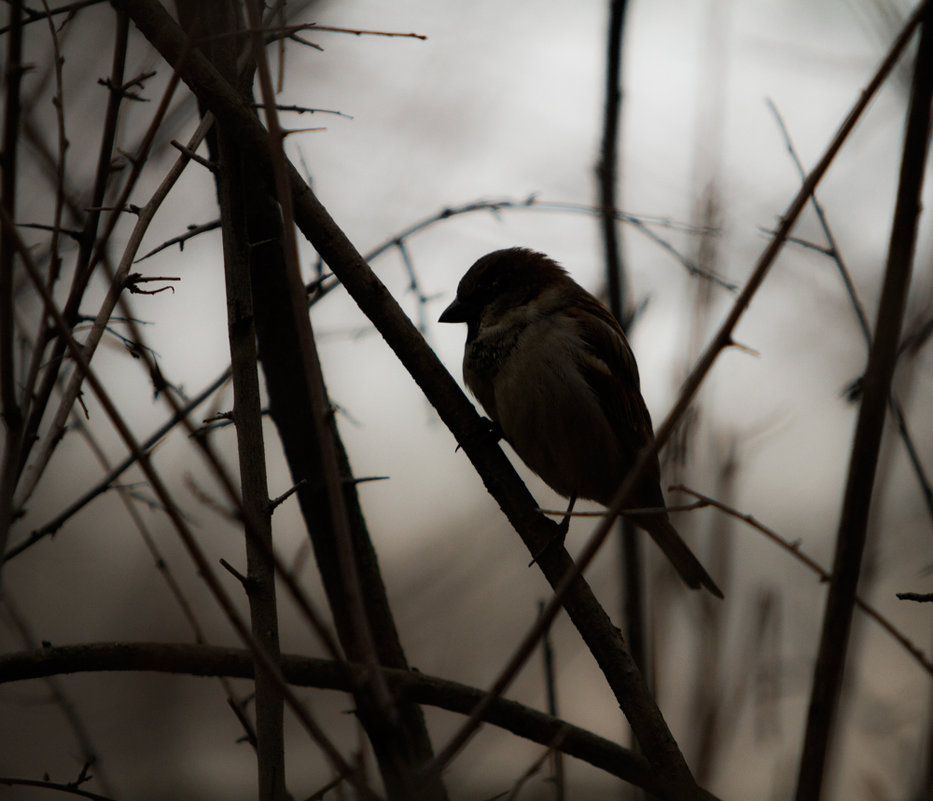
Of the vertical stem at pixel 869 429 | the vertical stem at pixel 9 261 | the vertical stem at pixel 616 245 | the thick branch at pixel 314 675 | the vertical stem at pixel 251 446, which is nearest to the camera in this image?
the vertical stem at pixel 869 429

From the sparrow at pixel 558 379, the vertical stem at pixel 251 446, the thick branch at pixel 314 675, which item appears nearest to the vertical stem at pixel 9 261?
the vertical stem at pixel 251 446

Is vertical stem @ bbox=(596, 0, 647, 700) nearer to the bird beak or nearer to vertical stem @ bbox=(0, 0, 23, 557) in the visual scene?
the bird beak

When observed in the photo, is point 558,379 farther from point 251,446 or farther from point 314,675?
point 251,446

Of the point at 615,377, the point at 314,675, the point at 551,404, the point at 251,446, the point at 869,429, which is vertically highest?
the point at 615,377

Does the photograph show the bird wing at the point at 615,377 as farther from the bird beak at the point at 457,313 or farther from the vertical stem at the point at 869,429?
the vertical stem at the point at 869,429

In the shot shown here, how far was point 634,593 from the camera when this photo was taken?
3230 mm

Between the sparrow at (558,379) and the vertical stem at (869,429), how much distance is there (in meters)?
2.06

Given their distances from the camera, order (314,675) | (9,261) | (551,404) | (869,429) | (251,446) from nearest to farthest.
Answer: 1. (869,429)
2. (9,261)
3. (251,446)
4. (314,675)
5. (551,404)

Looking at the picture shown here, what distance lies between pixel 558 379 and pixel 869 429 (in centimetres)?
227

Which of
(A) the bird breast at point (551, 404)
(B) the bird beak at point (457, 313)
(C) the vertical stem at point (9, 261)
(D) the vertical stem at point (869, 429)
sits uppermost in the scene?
(B) the bird beak at point (457, 313)

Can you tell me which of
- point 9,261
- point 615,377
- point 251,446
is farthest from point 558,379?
point 9,261

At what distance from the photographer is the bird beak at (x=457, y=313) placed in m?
3.59

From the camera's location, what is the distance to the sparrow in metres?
3.25

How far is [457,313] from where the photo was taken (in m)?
3.60
